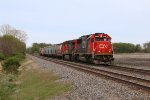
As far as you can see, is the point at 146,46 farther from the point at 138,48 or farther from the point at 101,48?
the point at 101,48

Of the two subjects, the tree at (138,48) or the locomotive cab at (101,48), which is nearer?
the locomotive cab at (101,48)

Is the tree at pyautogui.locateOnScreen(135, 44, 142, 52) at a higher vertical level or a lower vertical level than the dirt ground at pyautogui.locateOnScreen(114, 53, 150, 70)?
higher

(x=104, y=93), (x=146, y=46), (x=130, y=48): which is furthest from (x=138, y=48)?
(x=104, y=93)

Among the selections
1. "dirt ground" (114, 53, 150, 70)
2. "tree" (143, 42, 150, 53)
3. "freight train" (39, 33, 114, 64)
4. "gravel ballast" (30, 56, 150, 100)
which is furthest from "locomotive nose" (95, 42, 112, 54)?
"tree" (143, 42, 150, 53)

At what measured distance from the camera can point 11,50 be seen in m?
90.1

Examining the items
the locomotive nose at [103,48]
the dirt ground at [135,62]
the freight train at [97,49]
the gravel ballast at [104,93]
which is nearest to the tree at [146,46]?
the dirt ground at [135,62]

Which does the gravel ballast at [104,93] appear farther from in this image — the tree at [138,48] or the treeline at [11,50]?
the tree at [138,48]

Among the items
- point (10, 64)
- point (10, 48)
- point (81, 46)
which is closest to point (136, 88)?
point (81, 46)

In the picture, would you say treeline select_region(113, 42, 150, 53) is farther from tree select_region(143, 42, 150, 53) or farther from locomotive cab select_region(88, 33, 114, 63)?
locomotive cab select_region(88, 33, 114, 63)

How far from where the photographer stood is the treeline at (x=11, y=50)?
41.7 m

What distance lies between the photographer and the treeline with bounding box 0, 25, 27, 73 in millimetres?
41697

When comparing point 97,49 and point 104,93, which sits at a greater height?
point 97,49

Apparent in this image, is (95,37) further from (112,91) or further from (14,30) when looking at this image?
(14,30)

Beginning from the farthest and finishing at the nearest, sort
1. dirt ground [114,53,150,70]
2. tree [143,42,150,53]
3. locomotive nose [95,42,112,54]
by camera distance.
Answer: tree [143,42,150,53] → locomotive nose [95,42,112,54] → dirt ground [114,53,150,70]
